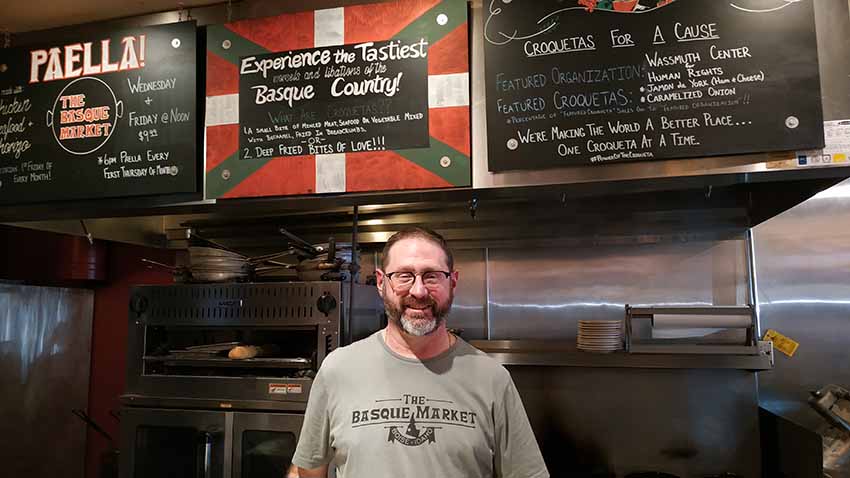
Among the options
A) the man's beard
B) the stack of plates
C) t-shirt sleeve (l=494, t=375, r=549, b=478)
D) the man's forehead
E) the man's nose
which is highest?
the man's forehead

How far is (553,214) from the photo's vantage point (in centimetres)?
311

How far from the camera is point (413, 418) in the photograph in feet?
5.07

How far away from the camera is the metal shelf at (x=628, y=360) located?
2521 mm

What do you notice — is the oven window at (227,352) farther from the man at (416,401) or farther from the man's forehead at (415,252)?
the man's forehead at (415,252)

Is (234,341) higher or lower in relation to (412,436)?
higher

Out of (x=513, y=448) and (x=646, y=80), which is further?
(x=646, y=80)

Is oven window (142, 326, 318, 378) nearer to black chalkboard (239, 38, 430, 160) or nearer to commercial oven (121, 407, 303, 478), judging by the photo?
commercial oven (121, 407, 303, 478)

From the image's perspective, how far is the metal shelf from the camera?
252 centimetres

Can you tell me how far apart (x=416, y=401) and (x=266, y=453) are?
1.23 metres

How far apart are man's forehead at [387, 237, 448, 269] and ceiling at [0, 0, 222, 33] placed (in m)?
1.54

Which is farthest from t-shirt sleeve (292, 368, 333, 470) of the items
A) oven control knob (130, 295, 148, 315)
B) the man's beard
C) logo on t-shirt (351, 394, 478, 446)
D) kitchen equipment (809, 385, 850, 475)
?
kitchen equipment (809, 385, 850, 475)

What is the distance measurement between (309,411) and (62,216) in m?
1.74

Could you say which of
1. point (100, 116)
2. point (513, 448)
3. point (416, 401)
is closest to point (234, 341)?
point (100, 116)

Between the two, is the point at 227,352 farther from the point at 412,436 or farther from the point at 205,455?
the point at 412,436
